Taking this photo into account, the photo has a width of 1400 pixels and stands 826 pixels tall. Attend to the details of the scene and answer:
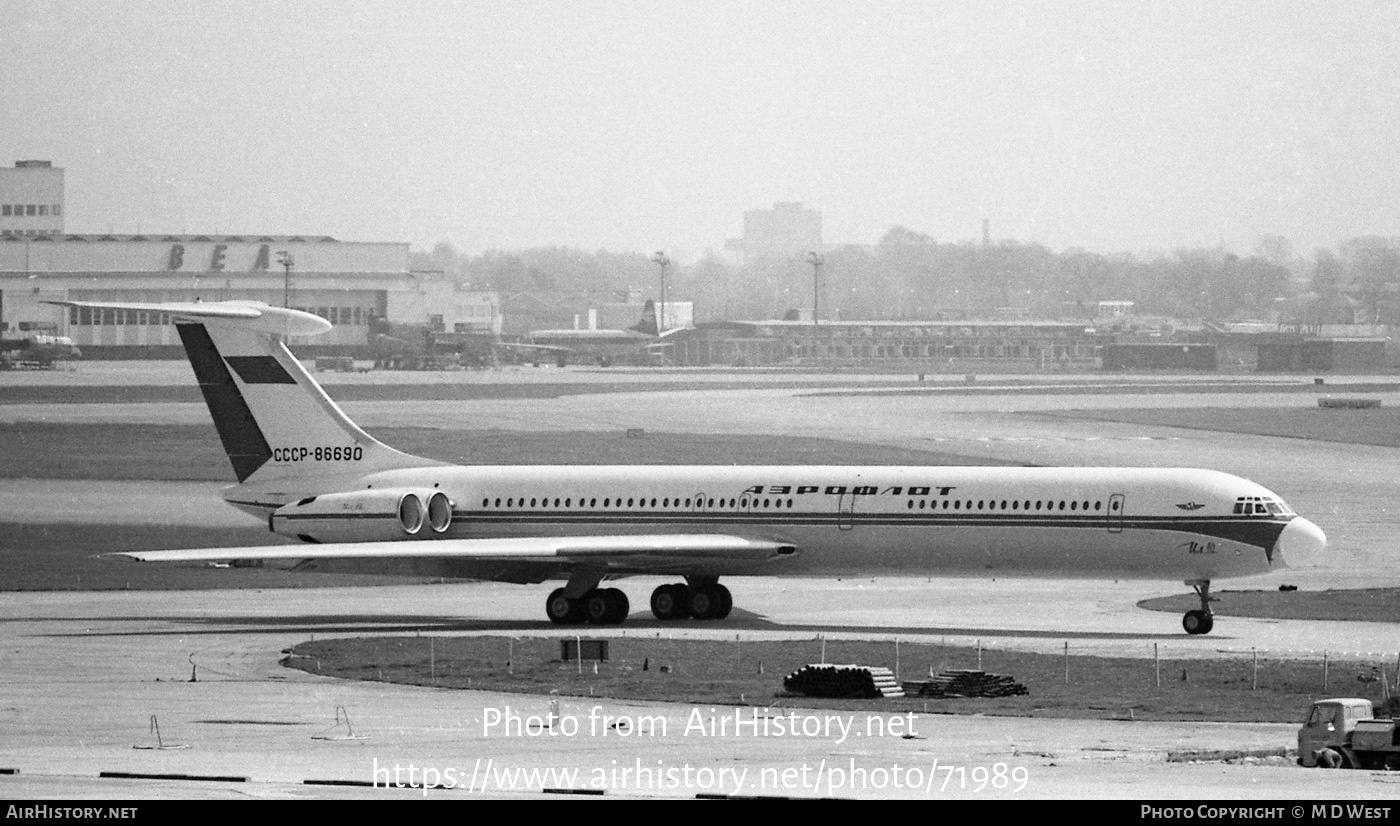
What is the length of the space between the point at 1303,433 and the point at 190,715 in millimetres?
77223

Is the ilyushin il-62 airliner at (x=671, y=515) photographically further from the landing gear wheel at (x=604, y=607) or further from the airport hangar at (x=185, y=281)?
the airport hangar at (x=185, y=281)

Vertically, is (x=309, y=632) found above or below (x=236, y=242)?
below

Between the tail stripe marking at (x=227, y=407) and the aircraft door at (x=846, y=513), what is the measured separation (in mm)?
13617

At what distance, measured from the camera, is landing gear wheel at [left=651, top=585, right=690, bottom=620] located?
48.1 meters

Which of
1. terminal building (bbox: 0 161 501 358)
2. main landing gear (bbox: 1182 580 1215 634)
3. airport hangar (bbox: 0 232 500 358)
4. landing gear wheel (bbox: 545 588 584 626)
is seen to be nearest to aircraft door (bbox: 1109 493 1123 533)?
main landing gear (bbox: 1182 580 1215 634)

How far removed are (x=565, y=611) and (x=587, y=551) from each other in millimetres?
1749

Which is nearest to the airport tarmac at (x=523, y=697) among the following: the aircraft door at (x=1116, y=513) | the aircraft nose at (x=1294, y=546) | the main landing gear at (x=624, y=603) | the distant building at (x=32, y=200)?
the main landing gear at (x=624, y=603)

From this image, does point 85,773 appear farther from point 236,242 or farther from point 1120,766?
point 236,242

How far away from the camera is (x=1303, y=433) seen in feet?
330

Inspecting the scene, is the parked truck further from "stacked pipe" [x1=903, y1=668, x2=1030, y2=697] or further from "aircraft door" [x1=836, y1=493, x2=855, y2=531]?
"aircraft door" [x1=836, y1=493, x2=855, y2=531]

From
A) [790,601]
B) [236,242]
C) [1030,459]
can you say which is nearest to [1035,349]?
[236,242]

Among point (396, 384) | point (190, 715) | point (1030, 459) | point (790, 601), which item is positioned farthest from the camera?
point (396, 384)

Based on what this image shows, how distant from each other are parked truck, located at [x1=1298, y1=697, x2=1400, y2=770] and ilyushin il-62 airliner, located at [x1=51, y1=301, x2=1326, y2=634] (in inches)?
655

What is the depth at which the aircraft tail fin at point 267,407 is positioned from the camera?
169ft
